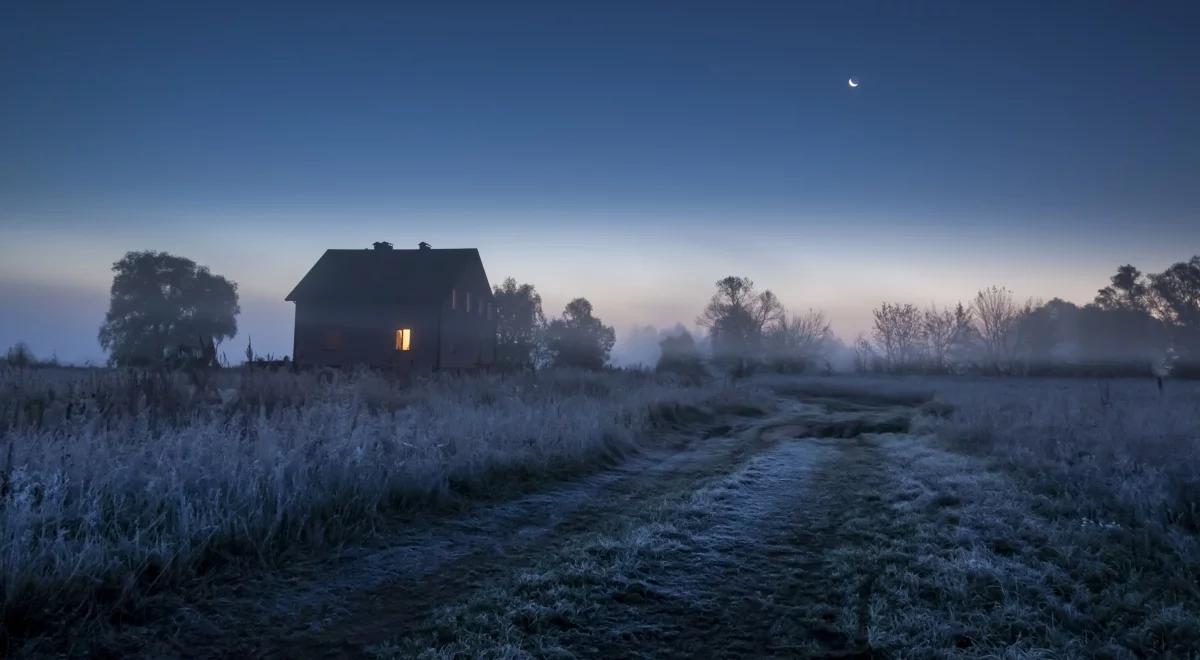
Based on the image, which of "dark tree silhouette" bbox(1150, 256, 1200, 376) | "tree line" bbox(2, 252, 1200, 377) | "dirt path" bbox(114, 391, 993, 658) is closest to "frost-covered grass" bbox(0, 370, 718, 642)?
"dirt path" bbox(114, 391, 993, 658)

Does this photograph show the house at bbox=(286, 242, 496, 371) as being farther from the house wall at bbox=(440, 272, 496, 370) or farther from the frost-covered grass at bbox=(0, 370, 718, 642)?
the frost-covered grass at bbox=(0, 370, 718, 642)

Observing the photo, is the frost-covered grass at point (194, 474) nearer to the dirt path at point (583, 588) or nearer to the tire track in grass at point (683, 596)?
the dirt path at point (583, 588)

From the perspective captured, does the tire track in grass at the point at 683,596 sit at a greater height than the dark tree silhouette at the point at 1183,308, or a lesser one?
lesser

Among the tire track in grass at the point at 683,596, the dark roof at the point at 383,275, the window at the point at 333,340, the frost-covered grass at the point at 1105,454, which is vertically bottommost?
the tire track in grass at the point at 683,596

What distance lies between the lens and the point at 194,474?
5445mm

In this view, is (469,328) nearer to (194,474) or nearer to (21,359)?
(21,359)

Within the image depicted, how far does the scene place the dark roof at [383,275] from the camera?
3747cm

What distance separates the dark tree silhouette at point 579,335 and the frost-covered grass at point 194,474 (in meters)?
42.9

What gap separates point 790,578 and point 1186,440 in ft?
28.4

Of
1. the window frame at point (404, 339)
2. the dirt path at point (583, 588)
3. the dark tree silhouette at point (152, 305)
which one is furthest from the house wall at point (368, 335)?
the dirt path at point (583, 588)

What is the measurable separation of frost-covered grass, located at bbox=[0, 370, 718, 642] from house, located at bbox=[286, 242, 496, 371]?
83.1 ft

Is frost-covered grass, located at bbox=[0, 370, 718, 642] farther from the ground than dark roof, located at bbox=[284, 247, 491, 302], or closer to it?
closer to it

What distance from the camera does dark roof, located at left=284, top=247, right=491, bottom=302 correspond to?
37469 millimetres

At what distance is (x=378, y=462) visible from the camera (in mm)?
6977
